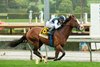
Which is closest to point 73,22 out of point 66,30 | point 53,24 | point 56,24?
point 66,30

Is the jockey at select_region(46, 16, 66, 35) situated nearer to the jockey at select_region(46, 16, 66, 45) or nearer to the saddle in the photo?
the jockey at select_region(46, 16, 66, 45)

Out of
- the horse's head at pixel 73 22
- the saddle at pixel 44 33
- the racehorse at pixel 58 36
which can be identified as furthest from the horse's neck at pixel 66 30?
the saddle at pixel 44 33

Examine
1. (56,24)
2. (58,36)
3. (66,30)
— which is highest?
(56,24)

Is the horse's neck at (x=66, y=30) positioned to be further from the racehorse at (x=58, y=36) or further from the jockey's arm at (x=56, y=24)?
the jockey's arm at (x=56, y=24)

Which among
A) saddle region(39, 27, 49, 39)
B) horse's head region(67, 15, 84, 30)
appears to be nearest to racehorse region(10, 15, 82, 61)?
horse's head region(67, 15, 84, 30)

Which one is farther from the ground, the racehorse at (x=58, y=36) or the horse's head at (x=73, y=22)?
the horse's head at (x=73, y=22)

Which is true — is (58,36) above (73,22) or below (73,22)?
below

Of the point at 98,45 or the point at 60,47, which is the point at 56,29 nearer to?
the point at 60,47

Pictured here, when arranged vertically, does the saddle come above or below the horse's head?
below

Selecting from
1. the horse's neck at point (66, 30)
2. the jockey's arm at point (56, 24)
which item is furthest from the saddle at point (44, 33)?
the horse's neck at point (66, 30)

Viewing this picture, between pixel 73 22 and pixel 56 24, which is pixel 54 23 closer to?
pixel 56 24

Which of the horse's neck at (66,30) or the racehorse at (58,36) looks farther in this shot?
the horse's neck at (66,30)

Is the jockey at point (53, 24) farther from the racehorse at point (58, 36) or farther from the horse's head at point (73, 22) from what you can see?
the horse's head at point (73, 22)

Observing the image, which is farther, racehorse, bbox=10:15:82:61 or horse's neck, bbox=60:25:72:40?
horse's neck, bbox=60:25:72:40
